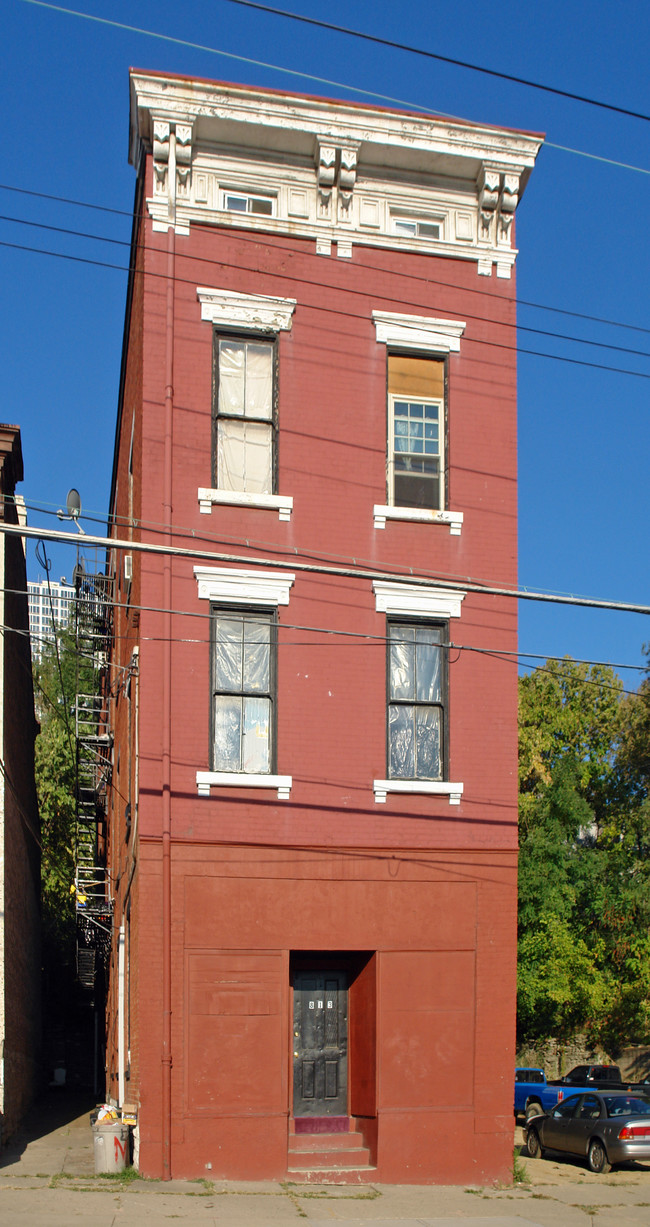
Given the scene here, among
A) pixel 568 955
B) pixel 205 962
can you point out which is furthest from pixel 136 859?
pixel 568 955

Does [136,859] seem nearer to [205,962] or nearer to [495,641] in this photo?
[205,962]

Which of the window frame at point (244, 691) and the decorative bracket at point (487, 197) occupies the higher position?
the decorative bracket at point (487, 197)

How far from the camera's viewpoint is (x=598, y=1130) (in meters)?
19.8

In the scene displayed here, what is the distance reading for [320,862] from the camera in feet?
51.1

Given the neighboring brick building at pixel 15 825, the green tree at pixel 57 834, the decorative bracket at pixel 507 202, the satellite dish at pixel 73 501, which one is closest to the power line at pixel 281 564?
the satellite dish at pixel 73 501

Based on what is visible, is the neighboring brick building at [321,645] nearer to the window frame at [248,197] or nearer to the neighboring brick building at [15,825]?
the window frame at [248,197]

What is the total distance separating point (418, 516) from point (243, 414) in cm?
267

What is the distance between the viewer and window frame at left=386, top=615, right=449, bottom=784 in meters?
16.2

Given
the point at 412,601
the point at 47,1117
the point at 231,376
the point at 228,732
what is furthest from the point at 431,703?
the point at 47,1117

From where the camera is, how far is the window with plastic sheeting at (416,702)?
16328mm

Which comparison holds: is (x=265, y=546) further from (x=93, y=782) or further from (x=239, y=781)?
(x=93, y=782)

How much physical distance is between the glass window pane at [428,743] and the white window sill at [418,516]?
2.45m

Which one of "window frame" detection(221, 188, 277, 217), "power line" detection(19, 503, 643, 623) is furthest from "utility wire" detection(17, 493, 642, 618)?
"window frame" detection(221, 188, 277, 217)

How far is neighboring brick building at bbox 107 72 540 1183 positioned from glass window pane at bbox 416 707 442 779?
0.03 metres
